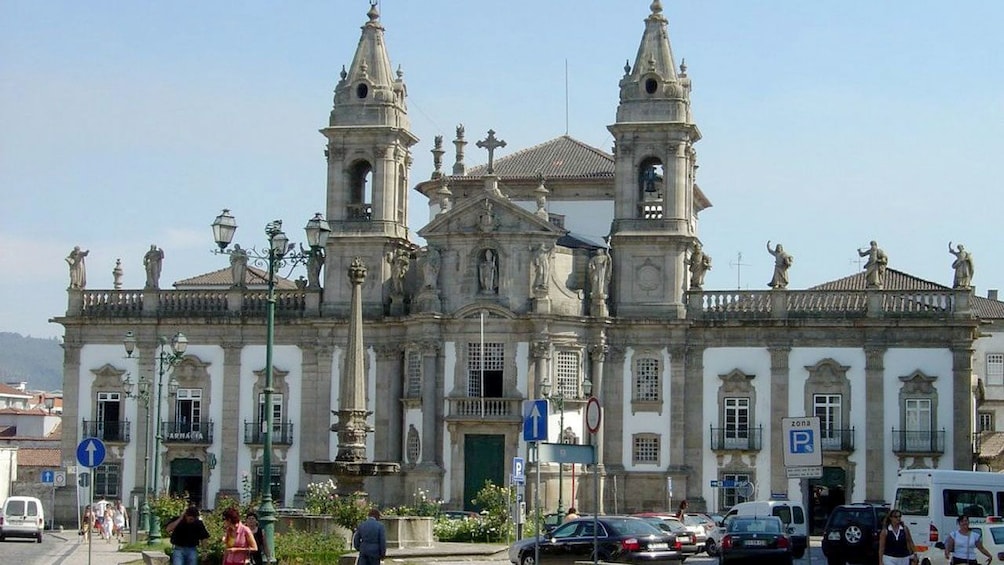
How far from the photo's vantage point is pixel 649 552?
37.2m

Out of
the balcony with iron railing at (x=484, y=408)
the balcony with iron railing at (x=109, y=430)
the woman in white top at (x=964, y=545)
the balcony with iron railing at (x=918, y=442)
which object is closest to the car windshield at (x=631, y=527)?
the woman in white top at (x=964, y=545)

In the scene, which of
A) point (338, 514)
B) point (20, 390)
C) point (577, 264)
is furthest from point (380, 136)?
point (20, 390)

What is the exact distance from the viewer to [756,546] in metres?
39.7

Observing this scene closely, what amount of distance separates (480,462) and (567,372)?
4.48 meters

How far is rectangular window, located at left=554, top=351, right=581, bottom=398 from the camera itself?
63750 mm

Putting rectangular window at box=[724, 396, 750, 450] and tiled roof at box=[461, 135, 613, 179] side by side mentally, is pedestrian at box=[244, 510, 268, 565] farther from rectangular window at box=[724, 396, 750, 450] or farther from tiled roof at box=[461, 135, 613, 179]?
tiled roof at box=[461, 135, 613, 179]

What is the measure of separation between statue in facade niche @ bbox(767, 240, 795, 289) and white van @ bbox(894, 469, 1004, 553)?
972 inches

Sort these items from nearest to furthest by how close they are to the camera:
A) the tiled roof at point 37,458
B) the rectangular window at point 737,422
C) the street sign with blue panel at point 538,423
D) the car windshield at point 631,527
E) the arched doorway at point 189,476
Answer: the street sign with blue panel at point 538,423 < the car windshield at point 631,527 < the rectangular window at point 737,422 < the arched doorway at point 189,476 < the tiled roof at point 37,458

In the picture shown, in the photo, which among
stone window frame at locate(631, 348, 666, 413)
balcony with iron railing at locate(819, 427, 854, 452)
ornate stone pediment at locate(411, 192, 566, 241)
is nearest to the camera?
balcony with iron railing at locate(819, 427, 854, 452)

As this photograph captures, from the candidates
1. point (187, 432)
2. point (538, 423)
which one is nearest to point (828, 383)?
point (187, 432)

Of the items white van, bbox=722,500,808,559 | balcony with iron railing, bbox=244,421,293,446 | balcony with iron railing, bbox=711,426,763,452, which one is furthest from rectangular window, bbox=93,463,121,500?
white van, bbox=722,500,808,559

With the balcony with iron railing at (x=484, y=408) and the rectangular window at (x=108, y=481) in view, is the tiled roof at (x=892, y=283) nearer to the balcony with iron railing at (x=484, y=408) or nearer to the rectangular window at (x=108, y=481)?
the balcony with iron railing at (x=484, y=408)

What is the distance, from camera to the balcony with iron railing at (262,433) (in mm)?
66625

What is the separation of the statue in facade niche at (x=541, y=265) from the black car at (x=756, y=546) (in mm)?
24430
